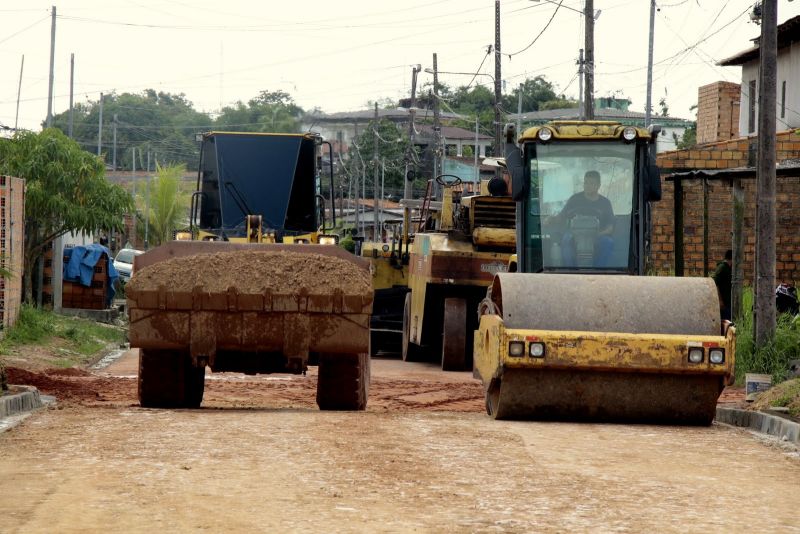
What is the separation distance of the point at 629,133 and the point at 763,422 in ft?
10.8

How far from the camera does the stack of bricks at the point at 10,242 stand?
2303 centimetres

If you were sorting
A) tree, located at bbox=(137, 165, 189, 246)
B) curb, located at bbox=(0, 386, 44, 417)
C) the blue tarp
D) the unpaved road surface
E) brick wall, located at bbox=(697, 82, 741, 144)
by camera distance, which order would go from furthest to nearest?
tree, located at bbox=(137, 165, 189, 246) → brick wall, located at bbox=(697, 82, 741, 144) → the blue tarp → curb, located at bbox=(0, 386, 44, 417) → the unpaved road surface

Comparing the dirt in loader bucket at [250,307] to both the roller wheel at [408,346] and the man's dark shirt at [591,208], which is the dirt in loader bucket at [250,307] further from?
the roller wheel at [408,346]

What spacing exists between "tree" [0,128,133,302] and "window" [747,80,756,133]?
15616 mm

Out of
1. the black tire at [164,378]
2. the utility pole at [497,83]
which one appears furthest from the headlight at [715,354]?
the utility pole at [497,83]

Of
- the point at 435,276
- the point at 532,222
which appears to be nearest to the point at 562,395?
the point at 532,222

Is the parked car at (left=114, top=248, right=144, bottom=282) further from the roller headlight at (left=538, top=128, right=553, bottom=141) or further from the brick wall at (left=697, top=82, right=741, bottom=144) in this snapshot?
the roller headlight at (left=538, top=128, right=553, bottom=141)

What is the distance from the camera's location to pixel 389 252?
2709 centimetres

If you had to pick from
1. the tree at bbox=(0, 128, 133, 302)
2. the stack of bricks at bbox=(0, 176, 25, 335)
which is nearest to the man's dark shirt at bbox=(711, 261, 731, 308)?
the stack of bricks at bbox=(0, 176, 25, 335)

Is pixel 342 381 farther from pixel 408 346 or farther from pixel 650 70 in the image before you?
pixel 650 70

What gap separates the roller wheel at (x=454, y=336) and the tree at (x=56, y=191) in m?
10.5

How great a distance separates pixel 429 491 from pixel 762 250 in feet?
29.7

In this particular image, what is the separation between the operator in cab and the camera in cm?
1452

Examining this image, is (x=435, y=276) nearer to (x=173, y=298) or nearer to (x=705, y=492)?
(x=173, y=298)
